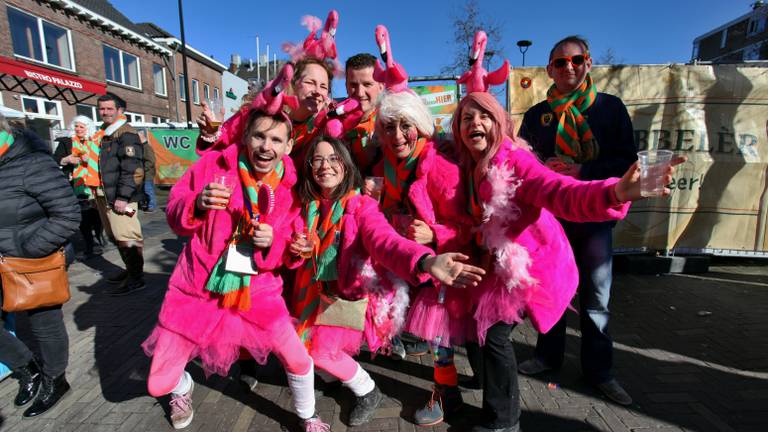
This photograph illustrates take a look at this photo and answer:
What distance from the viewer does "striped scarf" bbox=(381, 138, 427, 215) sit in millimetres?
2088

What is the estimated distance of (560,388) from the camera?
2621 mm

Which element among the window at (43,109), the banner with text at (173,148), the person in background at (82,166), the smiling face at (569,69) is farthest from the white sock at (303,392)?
the window at (43,109)

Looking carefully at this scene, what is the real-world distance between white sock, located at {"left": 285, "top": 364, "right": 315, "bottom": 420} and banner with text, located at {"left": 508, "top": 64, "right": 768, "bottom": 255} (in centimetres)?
421

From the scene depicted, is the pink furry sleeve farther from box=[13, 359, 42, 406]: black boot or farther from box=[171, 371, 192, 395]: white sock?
box=[13, 359, 42, 406]: black boot

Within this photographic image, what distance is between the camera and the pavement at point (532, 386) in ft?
7.62

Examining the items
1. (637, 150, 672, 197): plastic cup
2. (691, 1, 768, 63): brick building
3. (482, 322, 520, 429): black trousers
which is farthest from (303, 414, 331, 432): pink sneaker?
(691, 1, 768, 63): brick building

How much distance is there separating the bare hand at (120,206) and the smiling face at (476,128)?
387 centimetres

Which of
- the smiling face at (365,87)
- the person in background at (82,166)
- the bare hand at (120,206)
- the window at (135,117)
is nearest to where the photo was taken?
the smiling face at (365,87)

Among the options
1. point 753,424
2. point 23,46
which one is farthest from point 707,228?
point 23,46

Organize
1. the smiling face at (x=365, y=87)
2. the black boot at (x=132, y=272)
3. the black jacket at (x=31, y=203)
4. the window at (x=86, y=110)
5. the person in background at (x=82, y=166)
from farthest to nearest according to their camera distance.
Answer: the window at (x=86, y=110) → the person in background at (x=82, y=166) → the black boot at (x=132, y=272) → the smiling face at (x=365, y=87) → the black jacket at (x=31, y=203)

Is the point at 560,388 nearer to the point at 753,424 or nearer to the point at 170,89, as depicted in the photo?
the point at 753,424

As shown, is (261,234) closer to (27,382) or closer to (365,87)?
(365,87)

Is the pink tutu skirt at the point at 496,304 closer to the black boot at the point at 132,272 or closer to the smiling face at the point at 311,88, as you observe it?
the smiling face at the point at 311,88

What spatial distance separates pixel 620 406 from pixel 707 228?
3.90 meters
